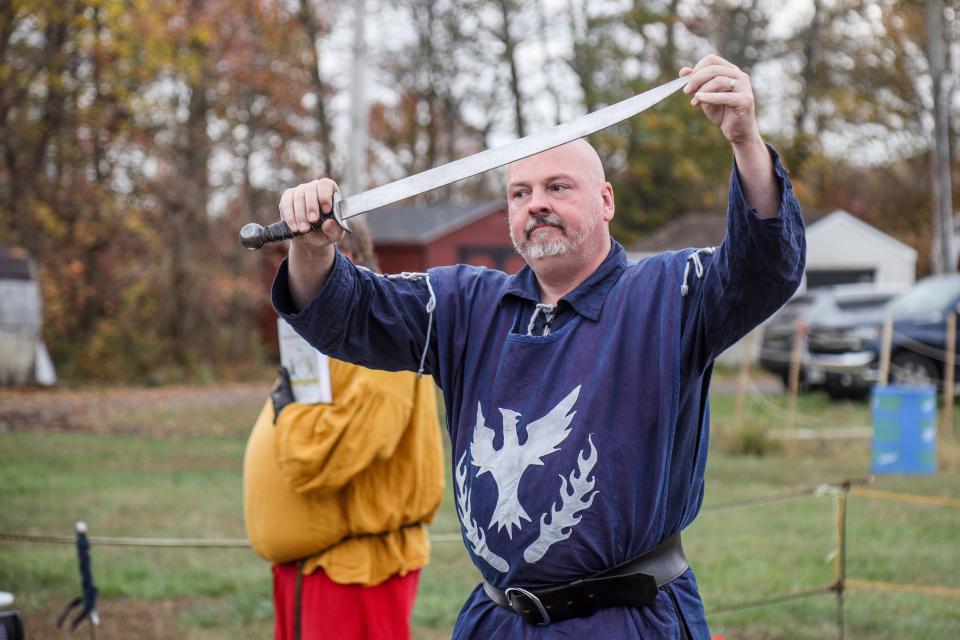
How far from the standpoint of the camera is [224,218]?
74.5 feet

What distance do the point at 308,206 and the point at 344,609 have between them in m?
1.70

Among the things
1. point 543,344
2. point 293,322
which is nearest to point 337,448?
point 293,322

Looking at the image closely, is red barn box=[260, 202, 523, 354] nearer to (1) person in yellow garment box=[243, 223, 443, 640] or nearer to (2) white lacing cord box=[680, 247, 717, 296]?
(1) person in yellow garment box=[243, 223, 443, 640]

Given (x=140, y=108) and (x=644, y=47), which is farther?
(x=644, y=47)

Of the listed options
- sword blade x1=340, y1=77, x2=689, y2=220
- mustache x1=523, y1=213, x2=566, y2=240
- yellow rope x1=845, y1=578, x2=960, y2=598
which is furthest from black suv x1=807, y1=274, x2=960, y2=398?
sword blade x1=340, y1=77, x2=689, y2=220

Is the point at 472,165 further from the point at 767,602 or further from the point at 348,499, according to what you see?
the point at 767,602

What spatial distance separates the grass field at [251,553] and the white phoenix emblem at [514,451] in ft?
11.3

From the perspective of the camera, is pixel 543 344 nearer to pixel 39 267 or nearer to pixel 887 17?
pixel 39 267

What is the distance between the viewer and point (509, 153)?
2.19 meters

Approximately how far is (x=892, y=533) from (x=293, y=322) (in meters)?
6.36

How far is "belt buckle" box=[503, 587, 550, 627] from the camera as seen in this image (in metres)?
2.34

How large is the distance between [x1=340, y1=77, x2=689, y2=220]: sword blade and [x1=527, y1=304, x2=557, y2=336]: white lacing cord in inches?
15.6

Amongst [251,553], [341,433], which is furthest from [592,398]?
[251,553]

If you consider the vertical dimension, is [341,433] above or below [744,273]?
below
